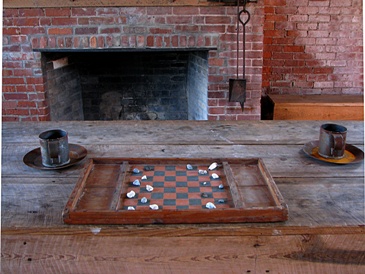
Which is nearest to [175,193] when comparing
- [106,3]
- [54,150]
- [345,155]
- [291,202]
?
[291,202]

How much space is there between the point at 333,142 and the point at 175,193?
0.63 meters

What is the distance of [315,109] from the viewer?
328 cm

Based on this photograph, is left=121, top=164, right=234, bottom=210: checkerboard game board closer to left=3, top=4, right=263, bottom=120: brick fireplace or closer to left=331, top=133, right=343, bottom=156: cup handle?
left=331, top=133, right=343, bottom=156: cup handle

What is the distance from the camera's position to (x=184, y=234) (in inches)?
42.3

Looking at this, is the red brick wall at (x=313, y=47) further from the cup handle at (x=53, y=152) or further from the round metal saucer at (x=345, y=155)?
the cup handle at (x=53, y=152)

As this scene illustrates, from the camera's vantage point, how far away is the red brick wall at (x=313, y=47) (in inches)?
132

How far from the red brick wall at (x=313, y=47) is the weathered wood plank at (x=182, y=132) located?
5.16ft

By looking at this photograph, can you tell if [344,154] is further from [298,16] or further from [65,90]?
[65,90]

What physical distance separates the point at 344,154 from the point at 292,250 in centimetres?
60

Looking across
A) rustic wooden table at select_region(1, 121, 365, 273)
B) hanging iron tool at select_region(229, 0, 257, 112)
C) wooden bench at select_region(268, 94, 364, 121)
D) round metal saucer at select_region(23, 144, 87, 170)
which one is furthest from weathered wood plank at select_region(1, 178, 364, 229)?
wooden bench at select_region(268, 94, 364, 121)

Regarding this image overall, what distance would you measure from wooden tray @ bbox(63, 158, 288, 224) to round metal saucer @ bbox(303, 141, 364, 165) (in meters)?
0.26

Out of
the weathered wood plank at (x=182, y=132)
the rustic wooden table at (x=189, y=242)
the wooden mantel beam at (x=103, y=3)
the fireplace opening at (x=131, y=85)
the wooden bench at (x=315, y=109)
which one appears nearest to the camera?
the rustic wooden table at (x=189, y=242)

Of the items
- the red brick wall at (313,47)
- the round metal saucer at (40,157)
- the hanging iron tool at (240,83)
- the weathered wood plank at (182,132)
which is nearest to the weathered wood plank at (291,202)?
the round metal saucer at (40,157)

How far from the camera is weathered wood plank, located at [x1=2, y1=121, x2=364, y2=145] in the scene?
5.70 ft
